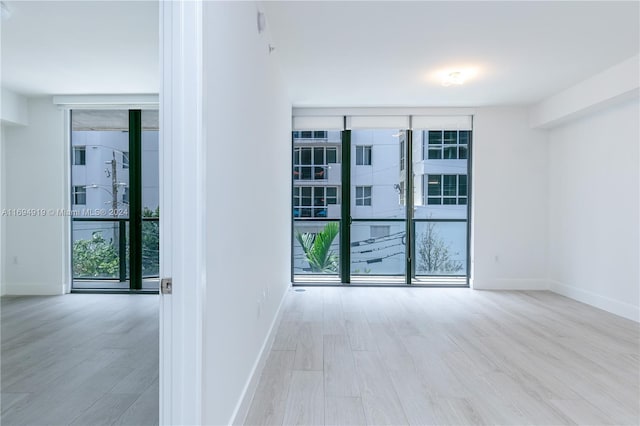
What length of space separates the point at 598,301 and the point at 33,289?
24.4 ft

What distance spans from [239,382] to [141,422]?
0.62 m

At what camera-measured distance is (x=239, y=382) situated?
1.89m

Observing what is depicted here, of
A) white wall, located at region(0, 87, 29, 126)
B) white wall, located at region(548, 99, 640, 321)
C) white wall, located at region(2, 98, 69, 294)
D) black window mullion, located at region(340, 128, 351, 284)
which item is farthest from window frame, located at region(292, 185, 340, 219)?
white wall, located at region(0, 87, 29, 126)

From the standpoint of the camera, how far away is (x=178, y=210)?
1201mm

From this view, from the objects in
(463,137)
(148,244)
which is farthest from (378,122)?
(148,244)

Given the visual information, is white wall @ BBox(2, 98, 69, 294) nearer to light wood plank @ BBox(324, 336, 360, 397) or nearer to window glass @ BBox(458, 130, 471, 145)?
light wood plank @ BBox(324, 336, 360, 397)

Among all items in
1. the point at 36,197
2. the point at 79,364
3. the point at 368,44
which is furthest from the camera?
the point at 36,197

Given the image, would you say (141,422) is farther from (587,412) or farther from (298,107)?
(298,107)

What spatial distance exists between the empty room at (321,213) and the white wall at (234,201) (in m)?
0.02

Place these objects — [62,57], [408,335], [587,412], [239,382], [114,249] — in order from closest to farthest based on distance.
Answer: [239,382] < [587,412] < [408,335] < [62,57] < [114,249]

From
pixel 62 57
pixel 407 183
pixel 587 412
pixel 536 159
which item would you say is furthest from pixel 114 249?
pixel 536 159

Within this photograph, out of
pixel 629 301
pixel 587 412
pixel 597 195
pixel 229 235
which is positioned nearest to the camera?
pixel 229 235

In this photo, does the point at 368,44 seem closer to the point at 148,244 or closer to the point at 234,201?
the point at 234,201

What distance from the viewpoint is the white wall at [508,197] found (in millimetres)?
5184
